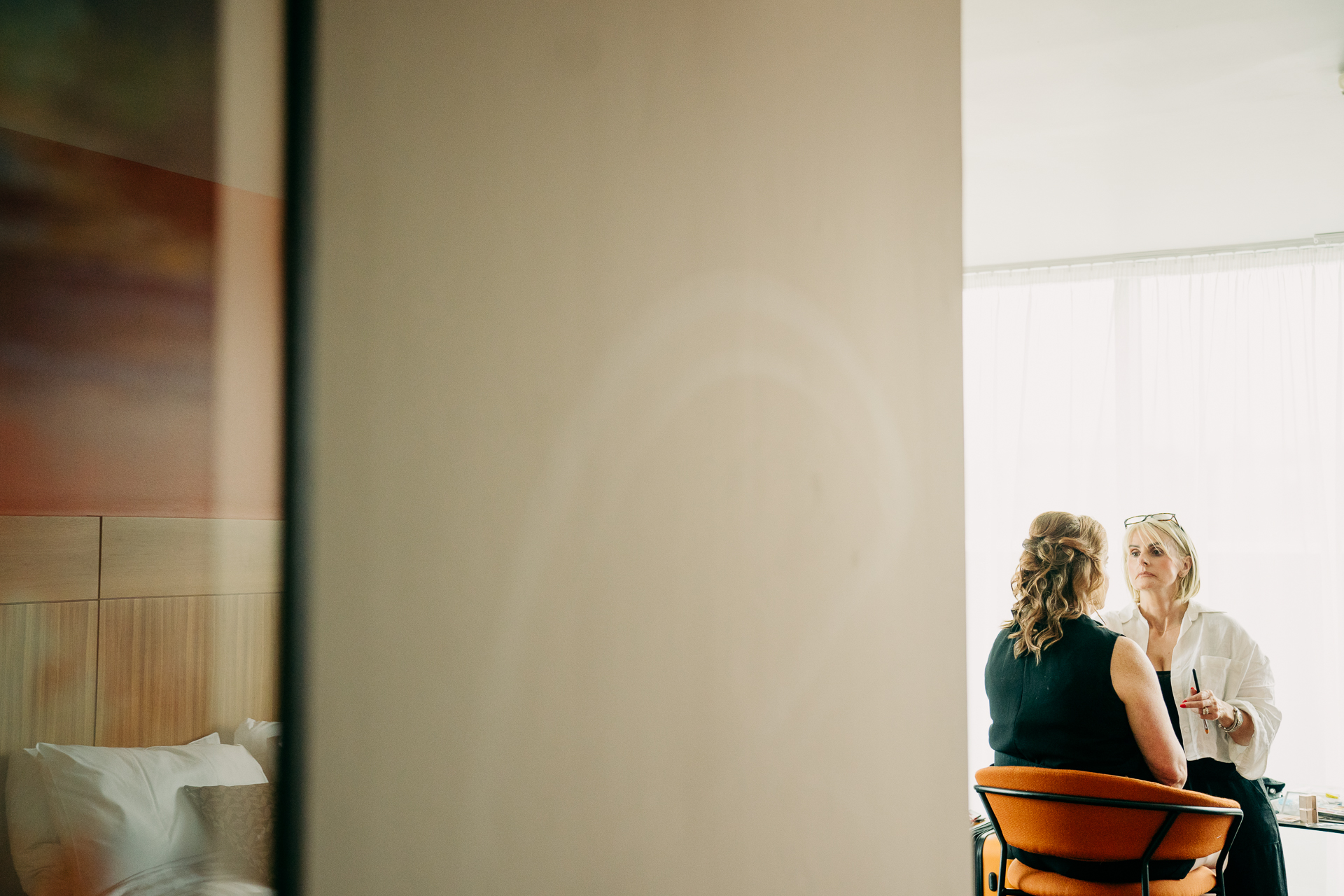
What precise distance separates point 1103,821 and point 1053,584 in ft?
2.04

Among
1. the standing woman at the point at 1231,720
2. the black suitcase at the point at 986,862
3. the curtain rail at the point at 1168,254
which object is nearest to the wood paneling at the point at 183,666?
the black suitcase at the point at 986,862

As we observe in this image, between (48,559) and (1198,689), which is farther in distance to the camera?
(1198,689)

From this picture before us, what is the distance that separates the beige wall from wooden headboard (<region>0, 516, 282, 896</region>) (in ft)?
0.15

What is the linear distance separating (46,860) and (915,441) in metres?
1.04

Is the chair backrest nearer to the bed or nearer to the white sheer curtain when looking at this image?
the white sheer curtain

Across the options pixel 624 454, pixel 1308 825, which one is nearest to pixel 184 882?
pixel 624 454

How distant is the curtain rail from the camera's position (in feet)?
14.9

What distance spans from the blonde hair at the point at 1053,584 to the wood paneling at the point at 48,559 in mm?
2671

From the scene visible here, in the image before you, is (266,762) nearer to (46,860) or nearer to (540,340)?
(46,860)

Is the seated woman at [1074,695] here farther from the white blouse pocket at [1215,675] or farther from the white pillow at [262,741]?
the white pillow at [262,741]

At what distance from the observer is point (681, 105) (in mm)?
733

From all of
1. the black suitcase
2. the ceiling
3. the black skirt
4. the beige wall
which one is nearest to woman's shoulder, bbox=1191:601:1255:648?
the black skirt

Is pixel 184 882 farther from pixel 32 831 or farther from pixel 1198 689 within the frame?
pixel 1198 689

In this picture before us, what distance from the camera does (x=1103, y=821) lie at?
2406 millimetres
